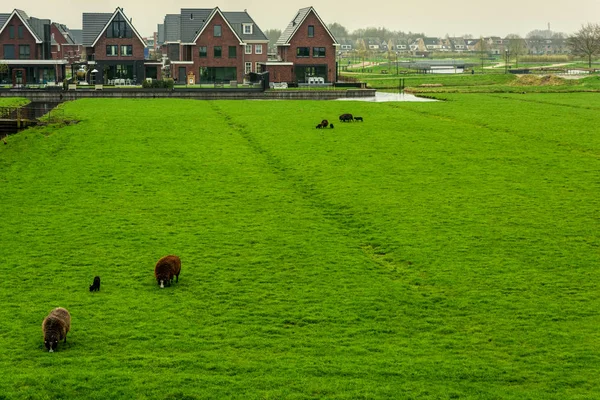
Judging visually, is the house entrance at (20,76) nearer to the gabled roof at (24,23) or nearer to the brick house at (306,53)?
the gabled roof at (24,23)

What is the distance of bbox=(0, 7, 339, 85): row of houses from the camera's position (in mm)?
133375

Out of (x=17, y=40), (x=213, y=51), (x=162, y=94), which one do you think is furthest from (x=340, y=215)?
(x=17, y=40)

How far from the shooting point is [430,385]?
1725 cm

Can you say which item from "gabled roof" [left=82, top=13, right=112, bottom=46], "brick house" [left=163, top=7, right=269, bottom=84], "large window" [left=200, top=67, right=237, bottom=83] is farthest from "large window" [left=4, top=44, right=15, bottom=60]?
"large window" [left=200, top=67, right=237, bottom=83]

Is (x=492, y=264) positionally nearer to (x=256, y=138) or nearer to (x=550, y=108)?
(x=256, y=138)

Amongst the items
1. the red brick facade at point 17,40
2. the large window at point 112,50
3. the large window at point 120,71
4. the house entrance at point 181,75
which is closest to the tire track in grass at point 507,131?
the house entrance at point 181,75

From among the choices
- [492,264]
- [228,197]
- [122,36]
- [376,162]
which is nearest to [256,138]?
[376,162]

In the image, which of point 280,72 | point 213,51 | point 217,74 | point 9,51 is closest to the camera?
point 9,51

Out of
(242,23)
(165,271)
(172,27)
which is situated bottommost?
(165,271)

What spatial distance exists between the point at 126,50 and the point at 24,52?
1579 centimetres

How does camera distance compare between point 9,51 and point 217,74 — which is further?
point 217,74

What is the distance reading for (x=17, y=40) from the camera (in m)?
135

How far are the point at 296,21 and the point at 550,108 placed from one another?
6432 centimetres

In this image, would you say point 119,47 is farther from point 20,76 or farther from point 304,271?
point 304,271
